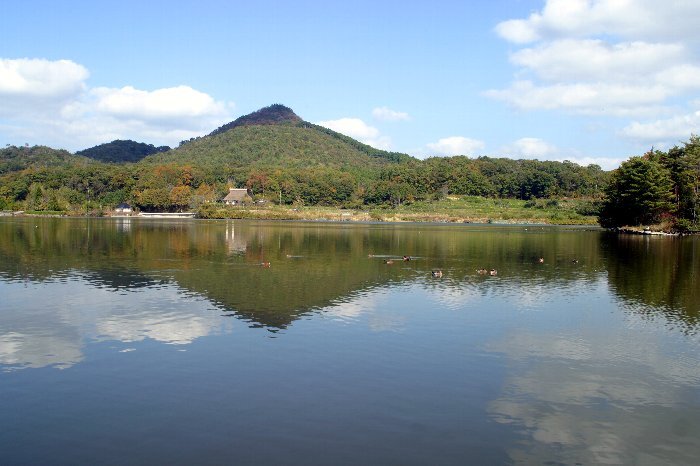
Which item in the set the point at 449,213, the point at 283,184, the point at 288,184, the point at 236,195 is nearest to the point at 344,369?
the point at 449,213

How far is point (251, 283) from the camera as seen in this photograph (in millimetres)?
25922

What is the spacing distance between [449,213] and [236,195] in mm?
53493

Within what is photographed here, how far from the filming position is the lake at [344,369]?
941 centimetres

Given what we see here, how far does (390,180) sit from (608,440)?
138715mm

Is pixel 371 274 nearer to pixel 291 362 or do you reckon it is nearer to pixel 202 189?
pixel 291 362

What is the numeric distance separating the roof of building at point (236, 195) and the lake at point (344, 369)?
359ft

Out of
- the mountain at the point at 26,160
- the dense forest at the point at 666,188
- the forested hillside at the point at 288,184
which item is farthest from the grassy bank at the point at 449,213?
the mountain at the point at 26,160

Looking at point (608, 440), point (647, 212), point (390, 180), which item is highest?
point (390, 180)

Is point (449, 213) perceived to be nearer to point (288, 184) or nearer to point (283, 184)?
point (288, 184)

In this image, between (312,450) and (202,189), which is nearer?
(312,450)

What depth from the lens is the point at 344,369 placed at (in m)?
13.4

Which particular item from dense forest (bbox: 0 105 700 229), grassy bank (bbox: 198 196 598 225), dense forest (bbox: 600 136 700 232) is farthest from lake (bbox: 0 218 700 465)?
dense forest (bbox: 0 105 700 229)

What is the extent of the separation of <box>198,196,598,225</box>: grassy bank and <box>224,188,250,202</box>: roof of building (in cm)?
1494

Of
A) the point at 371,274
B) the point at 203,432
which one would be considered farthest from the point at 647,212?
the point at 203,432
